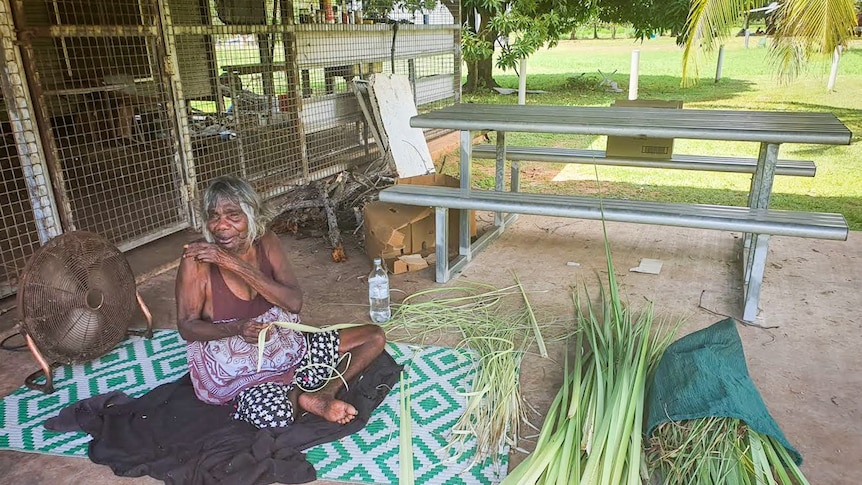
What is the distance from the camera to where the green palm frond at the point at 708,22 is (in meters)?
5.58

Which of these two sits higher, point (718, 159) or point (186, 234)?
point (718, 159)

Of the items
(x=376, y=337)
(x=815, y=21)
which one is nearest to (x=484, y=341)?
(x=376, y=337)

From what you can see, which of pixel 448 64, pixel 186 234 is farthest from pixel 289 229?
pixel 448 64

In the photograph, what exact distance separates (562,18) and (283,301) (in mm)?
8855

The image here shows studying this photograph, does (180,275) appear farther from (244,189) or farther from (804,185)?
(804,185)

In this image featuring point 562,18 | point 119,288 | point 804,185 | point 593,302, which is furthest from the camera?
point 562,18

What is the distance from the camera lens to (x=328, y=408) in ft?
8.98

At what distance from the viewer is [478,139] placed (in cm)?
939

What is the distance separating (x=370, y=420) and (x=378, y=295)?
113 cm

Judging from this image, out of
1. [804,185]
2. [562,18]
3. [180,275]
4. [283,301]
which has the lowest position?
[804,185]

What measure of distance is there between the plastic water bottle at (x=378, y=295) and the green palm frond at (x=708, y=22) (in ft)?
12.5

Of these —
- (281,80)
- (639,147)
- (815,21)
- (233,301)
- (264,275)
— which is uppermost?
(815,21)

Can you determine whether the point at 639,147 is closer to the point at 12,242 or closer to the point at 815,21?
the point at 815,21

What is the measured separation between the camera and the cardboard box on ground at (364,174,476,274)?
4.54 meters
